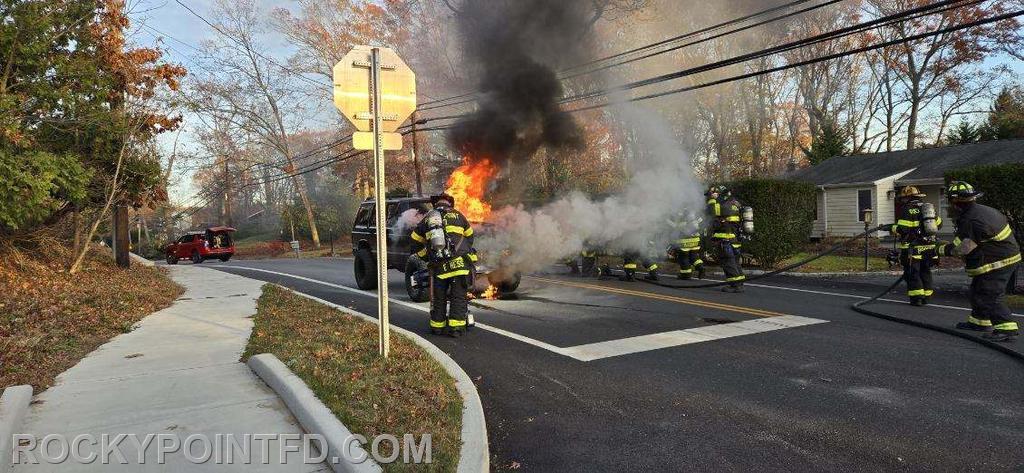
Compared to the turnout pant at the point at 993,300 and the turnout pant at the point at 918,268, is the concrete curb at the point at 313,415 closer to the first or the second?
the turnout pant at the point at 993,300

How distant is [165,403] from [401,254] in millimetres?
6350

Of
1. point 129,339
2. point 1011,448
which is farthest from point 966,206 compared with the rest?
point 129,339

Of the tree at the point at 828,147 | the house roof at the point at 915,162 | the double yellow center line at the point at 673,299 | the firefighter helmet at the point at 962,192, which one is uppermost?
the tree at the point at 828,147

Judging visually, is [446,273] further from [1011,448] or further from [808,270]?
[808,270]

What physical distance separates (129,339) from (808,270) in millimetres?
13308

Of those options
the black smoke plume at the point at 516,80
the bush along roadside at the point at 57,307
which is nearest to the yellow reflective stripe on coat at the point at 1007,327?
the black smoke plume at the point at 516,80

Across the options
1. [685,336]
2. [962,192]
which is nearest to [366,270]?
[685,336]

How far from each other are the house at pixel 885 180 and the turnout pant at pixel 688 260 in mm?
13579

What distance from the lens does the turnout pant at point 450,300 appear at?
7.07 metres

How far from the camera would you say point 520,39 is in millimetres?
12156

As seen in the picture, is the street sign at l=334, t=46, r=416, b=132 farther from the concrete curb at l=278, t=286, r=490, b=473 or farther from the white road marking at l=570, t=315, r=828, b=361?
the white road marking at l=570, t=315, r=828, b=361

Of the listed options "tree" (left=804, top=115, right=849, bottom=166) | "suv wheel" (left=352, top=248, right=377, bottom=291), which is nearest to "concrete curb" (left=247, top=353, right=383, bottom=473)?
"suv wheel" (left=352, top=248, right=377, bottom=291)

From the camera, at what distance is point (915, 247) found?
8508 millimetres

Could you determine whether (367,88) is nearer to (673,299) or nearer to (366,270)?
(673,299)
